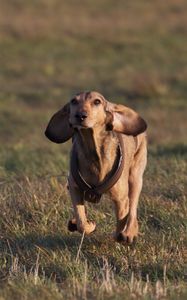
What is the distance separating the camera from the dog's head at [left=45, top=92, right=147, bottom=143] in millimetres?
6340

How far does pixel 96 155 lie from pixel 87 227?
561mm

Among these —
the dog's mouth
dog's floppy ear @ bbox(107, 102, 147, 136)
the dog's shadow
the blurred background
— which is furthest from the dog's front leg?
the blurred background

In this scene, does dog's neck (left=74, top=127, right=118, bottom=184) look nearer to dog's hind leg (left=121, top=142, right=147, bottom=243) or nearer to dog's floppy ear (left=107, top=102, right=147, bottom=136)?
dog's floppy ear (left=107, top=102, right=147, bottom=136)

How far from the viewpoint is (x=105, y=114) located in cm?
659

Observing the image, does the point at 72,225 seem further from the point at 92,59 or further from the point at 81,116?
the point at 92,59

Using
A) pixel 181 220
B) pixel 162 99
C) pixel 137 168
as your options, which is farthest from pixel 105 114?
pixel 162 99

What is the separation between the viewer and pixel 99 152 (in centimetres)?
681

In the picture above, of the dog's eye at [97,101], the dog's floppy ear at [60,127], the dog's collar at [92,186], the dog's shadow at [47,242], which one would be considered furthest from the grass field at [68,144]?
the dog's eye at [97,101]

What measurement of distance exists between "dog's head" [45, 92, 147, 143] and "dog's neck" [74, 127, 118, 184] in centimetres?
11

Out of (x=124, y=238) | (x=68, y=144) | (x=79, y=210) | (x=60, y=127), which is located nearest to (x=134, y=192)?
(x=124, y=238)

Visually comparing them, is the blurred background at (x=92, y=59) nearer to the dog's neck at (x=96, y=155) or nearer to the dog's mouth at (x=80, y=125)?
the dog's neck at (x=96, y=155)

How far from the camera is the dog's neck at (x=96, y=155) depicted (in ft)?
22.2

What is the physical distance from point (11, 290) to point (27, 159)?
5799 mm

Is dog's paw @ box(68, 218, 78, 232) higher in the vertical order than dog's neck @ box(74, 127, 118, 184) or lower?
lower
